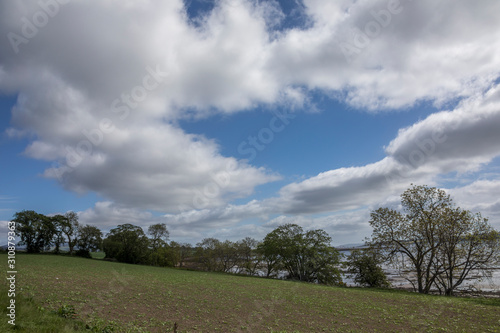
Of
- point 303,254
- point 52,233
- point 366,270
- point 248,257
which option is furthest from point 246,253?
point 52,233

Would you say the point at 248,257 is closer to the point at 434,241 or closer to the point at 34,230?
the point at 434,241

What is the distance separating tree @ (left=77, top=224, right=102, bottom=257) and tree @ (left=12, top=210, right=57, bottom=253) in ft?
26.0

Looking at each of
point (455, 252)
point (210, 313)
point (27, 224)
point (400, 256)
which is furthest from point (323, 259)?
point (27, 224)

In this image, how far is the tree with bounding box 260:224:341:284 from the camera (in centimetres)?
5409

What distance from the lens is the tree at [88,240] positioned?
8362 cm

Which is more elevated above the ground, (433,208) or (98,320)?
(433,208)

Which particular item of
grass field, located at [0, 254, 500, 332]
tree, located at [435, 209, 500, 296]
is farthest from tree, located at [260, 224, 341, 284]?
grass field, located at [0, 254, 500, 332]

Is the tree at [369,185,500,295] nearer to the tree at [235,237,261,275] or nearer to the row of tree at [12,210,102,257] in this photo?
the tree at [235,237,261,275]

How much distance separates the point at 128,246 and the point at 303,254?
177 ft

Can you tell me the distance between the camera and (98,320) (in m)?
13.4

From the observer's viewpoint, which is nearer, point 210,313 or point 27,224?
point 210,313

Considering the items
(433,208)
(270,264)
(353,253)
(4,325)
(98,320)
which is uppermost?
(433,208)

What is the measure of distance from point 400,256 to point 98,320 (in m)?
37.9

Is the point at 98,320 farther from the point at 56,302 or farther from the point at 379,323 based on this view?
the point at 379,323
